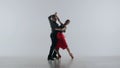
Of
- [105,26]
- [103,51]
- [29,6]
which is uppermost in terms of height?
[29,6]

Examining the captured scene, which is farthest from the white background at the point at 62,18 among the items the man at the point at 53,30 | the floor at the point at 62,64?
the floor at the point at 62,64

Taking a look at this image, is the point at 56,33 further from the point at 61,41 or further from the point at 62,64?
the point at 62,64

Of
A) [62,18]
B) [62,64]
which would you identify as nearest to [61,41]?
[62,64]

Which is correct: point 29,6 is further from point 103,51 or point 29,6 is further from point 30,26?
point 103,51

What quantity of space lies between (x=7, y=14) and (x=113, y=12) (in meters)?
2.84

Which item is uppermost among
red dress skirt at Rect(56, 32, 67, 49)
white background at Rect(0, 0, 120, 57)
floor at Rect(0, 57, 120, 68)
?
white background at Rect(0, 0, 120, 57)

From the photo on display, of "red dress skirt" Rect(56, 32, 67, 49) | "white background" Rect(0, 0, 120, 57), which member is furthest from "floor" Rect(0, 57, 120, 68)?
"white background" Rect(0, 0, 120, 57)

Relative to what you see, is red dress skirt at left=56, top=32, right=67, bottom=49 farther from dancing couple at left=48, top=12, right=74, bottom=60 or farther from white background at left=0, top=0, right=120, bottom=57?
white background at left=0, top=0, right=120, bottom=57

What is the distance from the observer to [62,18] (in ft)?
42.2

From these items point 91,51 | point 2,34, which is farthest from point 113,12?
point 2,34

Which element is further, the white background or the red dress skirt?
the white background

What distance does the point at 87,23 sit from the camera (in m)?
13.2

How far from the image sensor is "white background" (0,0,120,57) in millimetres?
12969

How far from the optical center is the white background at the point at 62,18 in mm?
12969
